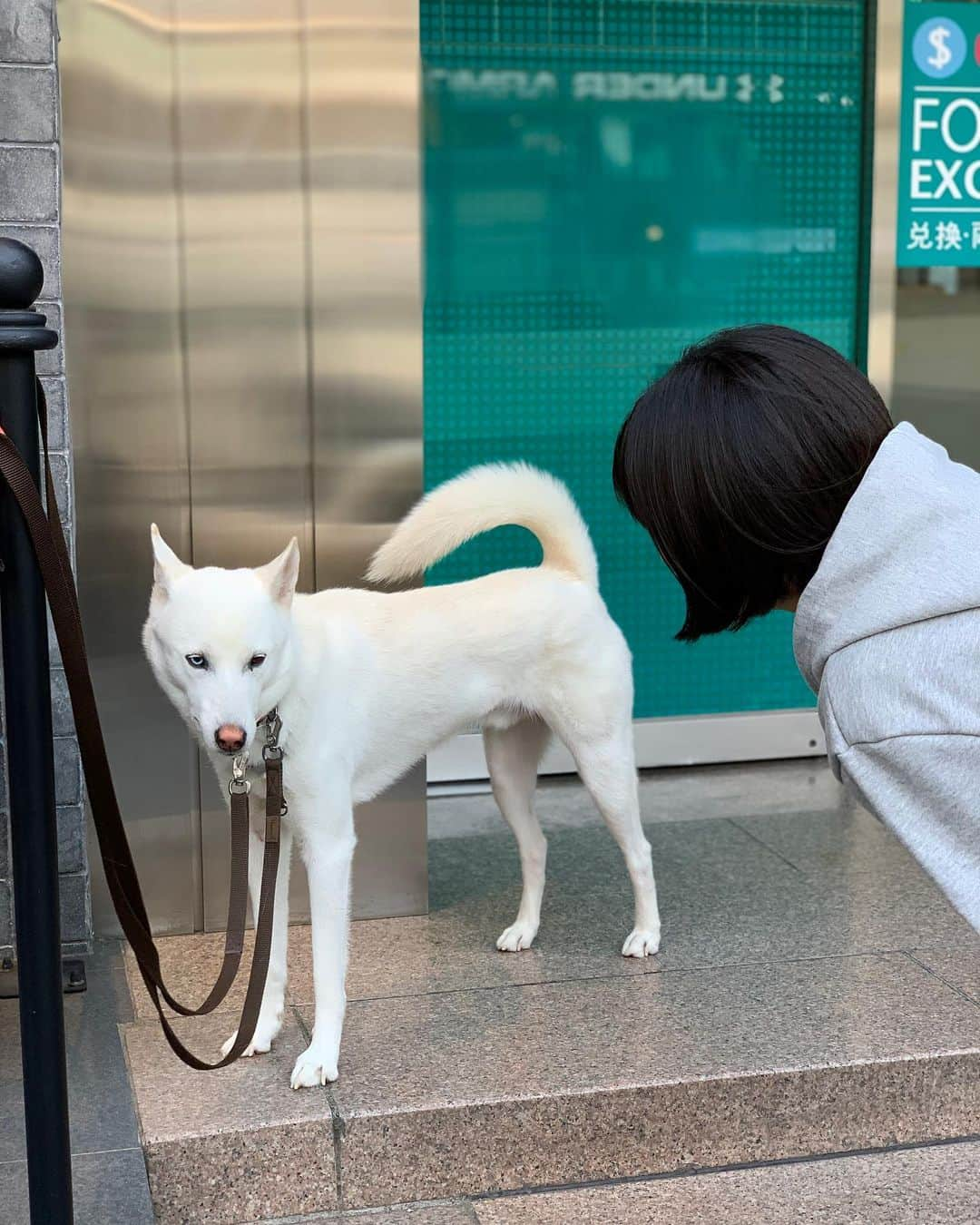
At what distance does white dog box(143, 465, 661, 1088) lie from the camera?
2.73 m

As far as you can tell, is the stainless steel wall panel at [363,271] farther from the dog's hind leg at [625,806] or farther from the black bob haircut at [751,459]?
the black bob haircut at [751,459]

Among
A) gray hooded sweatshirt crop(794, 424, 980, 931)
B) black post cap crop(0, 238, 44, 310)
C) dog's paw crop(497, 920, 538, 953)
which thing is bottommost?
dog's paw crop(497, 920, 538, 953)

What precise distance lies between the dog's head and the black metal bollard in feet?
2.11

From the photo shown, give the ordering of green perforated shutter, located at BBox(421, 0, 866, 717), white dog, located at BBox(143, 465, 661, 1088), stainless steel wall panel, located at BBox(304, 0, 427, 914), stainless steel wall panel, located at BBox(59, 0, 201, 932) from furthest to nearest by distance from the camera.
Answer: green perforated shutter, located at BBox(421, 0, 866, 717) < stainless steel wall panel, located at BBox(304, 0, 427, 914) < stainless steel wall panel, located at BBox(59, 0, 201, 932) < white dog, located at BBox(143, 465, 661, 1088)

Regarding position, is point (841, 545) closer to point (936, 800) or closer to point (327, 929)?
point (936, 800)

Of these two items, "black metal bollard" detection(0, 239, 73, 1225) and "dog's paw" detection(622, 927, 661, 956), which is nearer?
"black metal bollard" detection(0, 239, 73, 1225)

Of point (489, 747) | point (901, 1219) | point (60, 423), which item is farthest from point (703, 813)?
point (60, 423)

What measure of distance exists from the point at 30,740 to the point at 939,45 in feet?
14.7

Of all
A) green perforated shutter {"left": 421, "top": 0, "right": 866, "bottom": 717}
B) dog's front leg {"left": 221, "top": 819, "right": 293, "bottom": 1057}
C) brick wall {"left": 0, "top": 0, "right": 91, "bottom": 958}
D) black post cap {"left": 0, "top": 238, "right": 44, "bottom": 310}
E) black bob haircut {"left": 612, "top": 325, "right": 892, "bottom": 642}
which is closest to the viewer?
black bob haircut {"left": 612, "top": 325, "right": 892, "bottom": 642}

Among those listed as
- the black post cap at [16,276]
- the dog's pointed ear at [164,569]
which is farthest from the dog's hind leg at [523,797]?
the black post cap at [16,276]

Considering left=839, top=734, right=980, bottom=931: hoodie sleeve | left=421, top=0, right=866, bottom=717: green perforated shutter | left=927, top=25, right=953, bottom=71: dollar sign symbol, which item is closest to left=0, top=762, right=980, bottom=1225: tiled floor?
left=839, top=734, right=980, bottom=931: hoodie sleeve

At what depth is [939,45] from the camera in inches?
205

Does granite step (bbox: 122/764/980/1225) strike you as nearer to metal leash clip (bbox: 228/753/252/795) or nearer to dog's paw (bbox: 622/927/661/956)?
dog's paw (bbox: 622/927/661/956)

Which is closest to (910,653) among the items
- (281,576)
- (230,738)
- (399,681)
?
(230,738)
